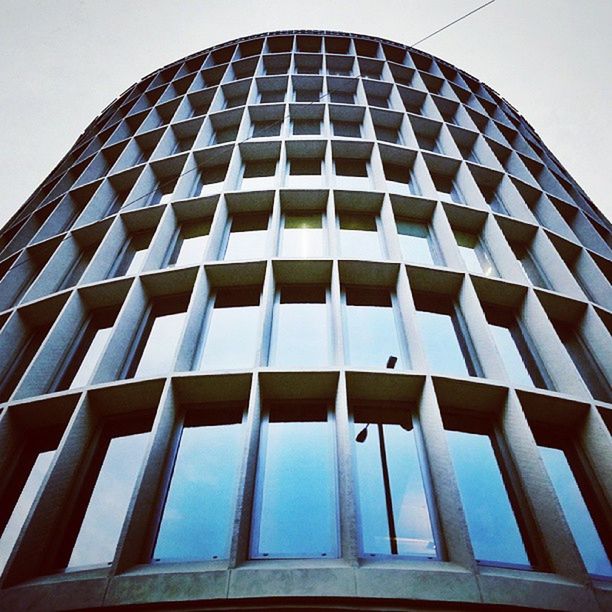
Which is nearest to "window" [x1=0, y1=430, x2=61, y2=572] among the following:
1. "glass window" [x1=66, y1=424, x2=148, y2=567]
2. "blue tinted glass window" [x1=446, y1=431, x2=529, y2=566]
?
"glass window" [x1=66, y1=424, x2=148, y2=567]

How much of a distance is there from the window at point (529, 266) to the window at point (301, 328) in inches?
166

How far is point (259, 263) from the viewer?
6777 millimetres

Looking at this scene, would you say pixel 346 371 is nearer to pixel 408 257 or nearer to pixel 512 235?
pixel 408 257

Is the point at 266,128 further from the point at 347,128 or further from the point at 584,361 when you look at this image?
the point at 584,361

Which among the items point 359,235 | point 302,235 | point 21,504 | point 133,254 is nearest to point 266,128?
point 302,235

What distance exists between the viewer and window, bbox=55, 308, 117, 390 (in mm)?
6590

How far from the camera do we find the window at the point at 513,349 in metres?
6.40

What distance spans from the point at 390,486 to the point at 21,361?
6500 millimetres

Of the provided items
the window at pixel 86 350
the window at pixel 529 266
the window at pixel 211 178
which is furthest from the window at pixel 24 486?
the window at pixel 529 266

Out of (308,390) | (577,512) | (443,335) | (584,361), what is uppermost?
(443,335)

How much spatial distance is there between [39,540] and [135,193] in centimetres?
694

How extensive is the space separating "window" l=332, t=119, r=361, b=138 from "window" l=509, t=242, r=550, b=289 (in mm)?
5417

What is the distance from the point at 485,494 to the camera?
4.92 meters

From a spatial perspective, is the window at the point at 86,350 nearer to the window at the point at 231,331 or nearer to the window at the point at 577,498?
the window at the point at 231,331
